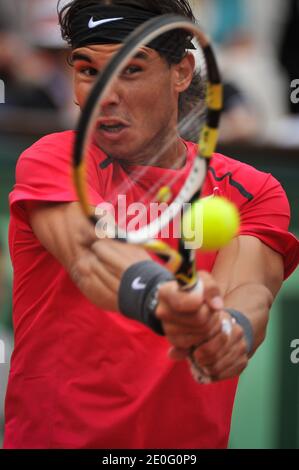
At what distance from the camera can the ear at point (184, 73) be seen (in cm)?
374

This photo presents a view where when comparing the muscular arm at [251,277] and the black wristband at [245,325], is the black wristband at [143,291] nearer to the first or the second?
the black wristband at [245,325]

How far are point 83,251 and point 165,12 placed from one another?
88 centimetres

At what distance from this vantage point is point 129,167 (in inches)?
145

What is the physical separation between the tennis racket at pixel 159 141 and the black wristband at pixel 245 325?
0.80ft

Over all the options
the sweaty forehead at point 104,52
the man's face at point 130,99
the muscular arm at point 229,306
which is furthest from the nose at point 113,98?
the muscular arm at point 229,306

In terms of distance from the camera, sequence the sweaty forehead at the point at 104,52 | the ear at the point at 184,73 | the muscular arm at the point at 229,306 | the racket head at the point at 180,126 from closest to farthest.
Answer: the racket head at the point at 180,126 < the muscular arm at the point at 229,306 < the sweaty forehead at the point at 104,52 < the ear at the point at 184,73

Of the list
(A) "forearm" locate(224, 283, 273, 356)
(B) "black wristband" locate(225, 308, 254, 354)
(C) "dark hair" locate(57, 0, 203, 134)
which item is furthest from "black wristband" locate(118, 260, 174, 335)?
(C) "dark hair" locate(57, 0, 203, 134)

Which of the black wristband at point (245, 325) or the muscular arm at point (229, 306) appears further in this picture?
the black wristband at point (245, 325)

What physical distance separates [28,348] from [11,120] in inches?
118

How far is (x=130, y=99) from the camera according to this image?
355 cm

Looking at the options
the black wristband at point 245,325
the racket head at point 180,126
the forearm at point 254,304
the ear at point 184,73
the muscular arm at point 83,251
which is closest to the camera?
the racket head at point 180,126

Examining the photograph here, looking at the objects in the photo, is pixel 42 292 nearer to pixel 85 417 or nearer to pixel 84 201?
pixel 85 417

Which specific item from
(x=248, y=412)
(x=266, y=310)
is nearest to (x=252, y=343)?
(x=266, y=310)

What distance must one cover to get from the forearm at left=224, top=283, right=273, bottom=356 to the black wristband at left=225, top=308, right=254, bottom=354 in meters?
0.06
